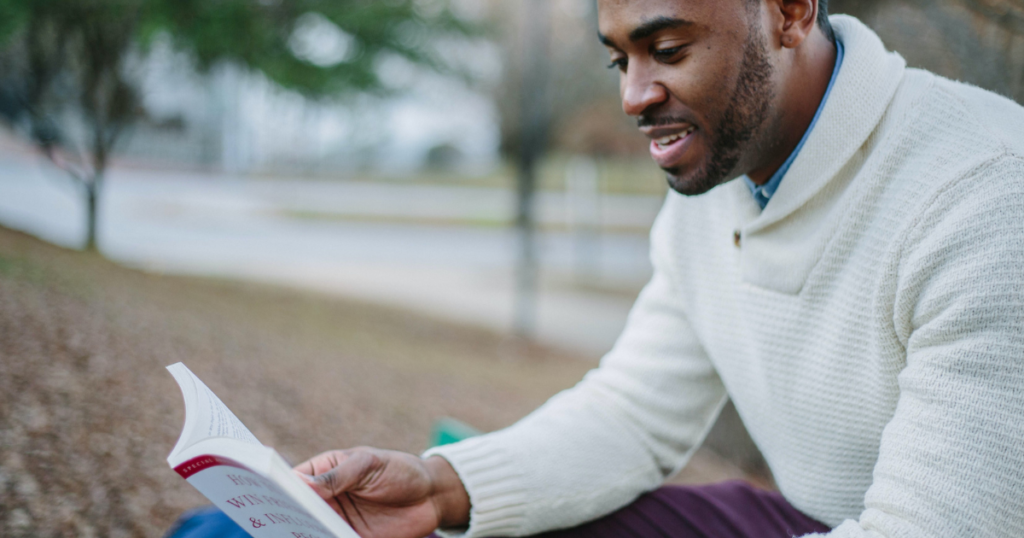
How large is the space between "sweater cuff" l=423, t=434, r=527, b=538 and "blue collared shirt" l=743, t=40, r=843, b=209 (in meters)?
0.76

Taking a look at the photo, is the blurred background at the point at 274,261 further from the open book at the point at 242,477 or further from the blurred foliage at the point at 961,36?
the open book at the point at 242,477

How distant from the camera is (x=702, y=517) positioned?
166 centimetres

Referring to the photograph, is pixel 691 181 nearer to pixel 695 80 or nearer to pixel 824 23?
pixel 695 80

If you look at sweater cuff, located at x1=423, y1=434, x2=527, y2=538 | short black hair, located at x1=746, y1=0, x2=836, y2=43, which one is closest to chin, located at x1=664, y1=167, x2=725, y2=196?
short black hair, located at x1=746, y1=0, x2=836, y2=43

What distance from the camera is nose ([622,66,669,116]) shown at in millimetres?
1529

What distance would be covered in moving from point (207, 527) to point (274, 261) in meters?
9.97

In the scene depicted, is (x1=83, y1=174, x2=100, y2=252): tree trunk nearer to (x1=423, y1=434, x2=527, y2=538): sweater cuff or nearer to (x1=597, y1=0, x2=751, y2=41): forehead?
(x1=423, y1=434, x2=527, y2=538): sweater cuff

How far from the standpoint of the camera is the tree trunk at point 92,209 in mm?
7363

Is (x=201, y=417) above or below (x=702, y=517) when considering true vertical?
above

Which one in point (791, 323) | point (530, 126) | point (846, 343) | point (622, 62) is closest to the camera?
point (846, 343)

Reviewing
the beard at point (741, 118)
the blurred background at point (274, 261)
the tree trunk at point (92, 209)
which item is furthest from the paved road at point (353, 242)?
the beard at point (741, 118)

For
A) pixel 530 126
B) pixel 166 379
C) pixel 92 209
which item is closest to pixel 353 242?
pixel 92 209

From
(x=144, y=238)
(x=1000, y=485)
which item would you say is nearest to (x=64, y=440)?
(x=1000, y=485)

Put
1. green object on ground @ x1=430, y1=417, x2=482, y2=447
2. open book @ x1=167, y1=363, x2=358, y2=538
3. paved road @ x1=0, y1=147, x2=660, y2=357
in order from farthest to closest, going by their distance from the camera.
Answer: paved road @ x1=0, y1=147, x2=660, y2=357 → green object on ground @ x1=430, y1=417, x2=482, y2=447 → open book @ x1=167, y1=363, x2=358, y2=538
